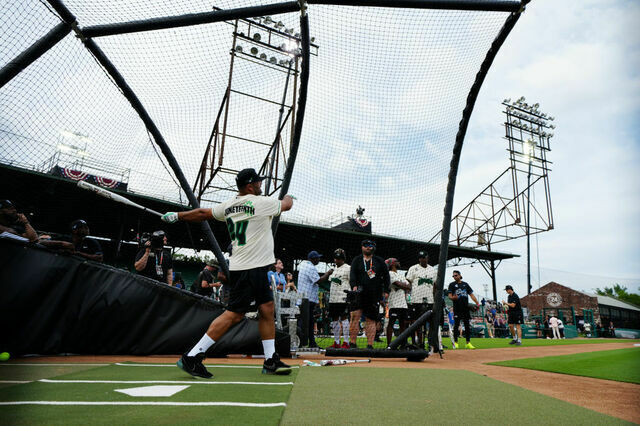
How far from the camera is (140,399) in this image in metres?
2.33

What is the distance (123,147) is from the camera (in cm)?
721

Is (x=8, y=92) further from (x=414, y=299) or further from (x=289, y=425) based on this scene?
(x=414, y=299)

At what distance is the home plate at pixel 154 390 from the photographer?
251 cm

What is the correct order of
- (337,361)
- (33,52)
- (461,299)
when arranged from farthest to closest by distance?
(461,299) → (337,361) → (33,52)

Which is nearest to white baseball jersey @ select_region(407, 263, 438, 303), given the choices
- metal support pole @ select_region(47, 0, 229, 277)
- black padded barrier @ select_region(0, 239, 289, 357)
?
black padded barrier @ select_region(0, 239, 289, 357)

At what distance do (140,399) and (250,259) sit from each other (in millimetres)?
1596

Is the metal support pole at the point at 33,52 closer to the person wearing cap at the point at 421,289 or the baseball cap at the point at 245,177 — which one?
the baseball cap at the point at 245,177

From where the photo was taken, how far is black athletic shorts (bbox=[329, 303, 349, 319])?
7.81 m

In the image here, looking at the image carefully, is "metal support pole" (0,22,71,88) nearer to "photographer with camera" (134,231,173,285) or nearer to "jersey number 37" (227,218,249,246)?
"photographer with camera" (134,231,173,285)

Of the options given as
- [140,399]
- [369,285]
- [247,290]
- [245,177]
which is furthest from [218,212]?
[369,285]

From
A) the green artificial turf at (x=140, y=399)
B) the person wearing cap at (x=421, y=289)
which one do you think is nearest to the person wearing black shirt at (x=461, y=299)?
the person wearing cap at (x=421, y=289)

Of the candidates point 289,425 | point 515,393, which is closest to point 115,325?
point 289,425

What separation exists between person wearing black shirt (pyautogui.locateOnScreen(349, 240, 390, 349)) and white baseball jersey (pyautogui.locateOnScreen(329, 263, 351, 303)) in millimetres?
1145

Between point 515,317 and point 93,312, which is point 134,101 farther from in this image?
point 515,317
